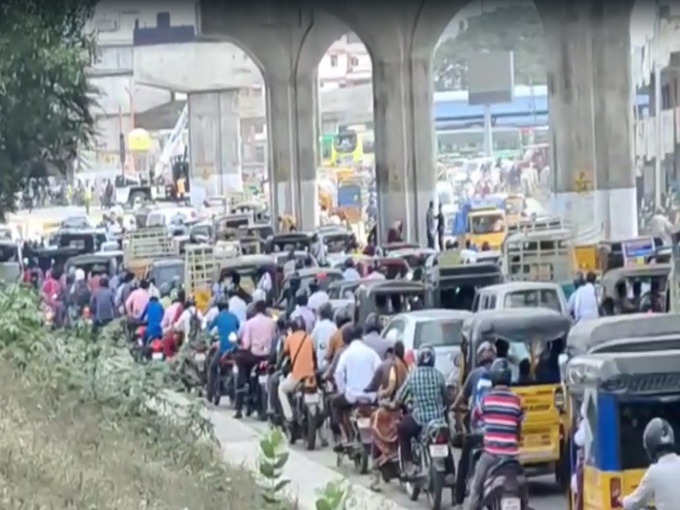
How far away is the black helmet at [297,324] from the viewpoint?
927 inches

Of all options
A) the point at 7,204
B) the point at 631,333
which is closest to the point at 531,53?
the point at 7,204

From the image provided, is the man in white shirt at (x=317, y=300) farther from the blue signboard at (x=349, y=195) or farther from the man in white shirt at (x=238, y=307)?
the blue signboard at (x=349, y=195)

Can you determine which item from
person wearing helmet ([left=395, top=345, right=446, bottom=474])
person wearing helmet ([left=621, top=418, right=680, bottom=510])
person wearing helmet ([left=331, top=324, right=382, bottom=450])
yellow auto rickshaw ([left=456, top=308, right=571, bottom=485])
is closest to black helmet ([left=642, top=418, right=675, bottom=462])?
person wearing helmet ([left=621, top=418, right=680, bottom=510])

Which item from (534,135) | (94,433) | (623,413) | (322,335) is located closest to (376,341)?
(322,335)

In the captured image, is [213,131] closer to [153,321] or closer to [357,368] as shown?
[153,321]

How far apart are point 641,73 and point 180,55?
→ 25198 millimetres

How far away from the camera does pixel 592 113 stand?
148ft

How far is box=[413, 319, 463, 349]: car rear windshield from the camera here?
22.2 meters

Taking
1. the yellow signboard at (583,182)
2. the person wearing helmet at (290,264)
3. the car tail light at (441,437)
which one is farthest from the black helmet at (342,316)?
the yellow signboard at (583,182)

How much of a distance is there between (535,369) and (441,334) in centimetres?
376

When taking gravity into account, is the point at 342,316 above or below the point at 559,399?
above

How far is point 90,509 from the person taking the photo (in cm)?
1213

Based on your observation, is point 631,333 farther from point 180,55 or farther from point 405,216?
point 180,55

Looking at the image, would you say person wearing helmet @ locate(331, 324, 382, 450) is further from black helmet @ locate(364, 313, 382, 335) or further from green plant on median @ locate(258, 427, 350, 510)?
green plant on median @ locate(258, 427, 350, 510)
